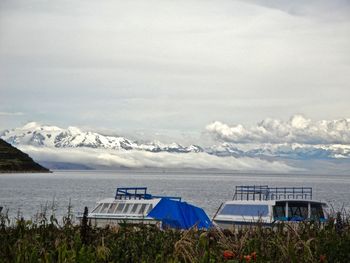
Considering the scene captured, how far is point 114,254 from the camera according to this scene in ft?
42.9

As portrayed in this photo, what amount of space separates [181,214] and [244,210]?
13308mm

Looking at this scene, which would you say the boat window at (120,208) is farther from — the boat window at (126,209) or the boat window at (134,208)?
the boat window at (134,208)

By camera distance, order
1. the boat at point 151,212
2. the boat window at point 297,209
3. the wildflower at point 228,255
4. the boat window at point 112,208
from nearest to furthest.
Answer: the wildflower at point 228,255, the boat at point 151,212, the boat window at point 112,208, the boat window at point 297,209

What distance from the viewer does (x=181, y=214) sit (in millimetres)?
37531

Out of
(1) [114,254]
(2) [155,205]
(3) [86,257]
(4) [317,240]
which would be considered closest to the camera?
(3) [86,257]

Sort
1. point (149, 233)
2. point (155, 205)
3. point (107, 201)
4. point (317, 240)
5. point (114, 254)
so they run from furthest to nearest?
point (107, 201)
point (155, 205)
point (149, 233)
point (317, 240)
point (114, 254)

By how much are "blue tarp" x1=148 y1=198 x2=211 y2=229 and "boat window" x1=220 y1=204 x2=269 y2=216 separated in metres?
9.03

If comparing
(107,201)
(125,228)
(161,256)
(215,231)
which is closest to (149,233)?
(125,228)

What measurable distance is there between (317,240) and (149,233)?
3.69m

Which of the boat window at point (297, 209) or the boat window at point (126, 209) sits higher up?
the boat window at point (297, 209)

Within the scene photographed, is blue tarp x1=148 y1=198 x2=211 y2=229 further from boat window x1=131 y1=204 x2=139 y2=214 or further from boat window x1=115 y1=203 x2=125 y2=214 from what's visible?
boat window x1=115 y1=203 x2=125 y2=214

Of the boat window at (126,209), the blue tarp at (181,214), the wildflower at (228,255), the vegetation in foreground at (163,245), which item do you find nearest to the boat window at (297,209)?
the blue tarp at (181,214)

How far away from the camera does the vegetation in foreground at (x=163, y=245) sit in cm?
1203

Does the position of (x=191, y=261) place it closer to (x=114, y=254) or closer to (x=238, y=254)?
(x=238, y=254)
